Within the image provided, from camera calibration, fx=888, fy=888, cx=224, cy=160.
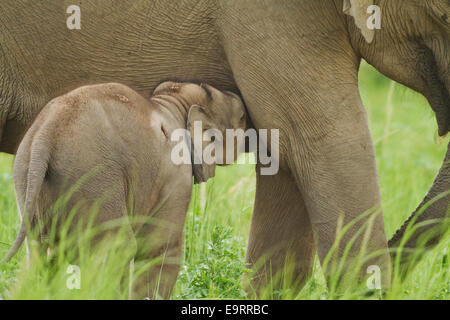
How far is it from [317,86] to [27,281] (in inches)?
49.2

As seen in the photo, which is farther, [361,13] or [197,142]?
[197,142]

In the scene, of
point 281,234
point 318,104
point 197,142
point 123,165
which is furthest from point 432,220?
point 123,165

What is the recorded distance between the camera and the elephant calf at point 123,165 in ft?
9.93

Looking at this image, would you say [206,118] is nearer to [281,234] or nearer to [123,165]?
[123,165]

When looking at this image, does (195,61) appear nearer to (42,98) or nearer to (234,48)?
(234,48)

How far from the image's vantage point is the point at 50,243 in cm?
315

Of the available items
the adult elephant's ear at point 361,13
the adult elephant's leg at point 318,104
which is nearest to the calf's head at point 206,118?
the adult elephant's leg at point 318,104

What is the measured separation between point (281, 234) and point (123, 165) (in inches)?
43.6

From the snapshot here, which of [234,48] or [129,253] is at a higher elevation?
[234,48]

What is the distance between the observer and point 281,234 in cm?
403
